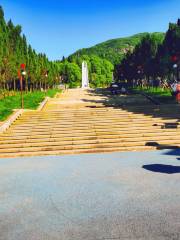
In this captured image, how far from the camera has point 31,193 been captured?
8625mm

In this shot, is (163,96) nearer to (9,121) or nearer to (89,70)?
(9,121)

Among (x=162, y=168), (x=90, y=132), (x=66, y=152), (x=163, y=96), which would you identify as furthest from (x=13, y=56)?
(x=162, y=168)

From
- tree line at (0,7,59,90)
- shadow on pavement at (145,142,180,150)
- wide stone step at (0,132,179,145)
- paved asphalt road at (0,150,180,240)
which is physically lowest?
paved asphalt road at (0,150,180,240)

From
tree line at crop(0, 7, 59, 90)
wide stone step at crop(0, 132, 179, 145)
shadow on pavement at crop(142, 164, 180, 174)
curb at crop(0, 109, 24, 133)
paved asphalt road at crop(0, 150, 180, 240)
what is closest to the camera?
paved asphalt road at crop(0, 150, 180, 240)

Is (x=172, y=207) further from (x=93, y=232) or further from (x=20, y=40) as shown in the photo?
(x=20, y=40)

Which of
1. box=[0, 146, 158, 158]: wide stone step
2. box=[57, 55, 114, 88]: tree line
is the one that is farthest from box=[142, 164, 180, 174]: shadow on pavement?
box=[57, 55, 114, 88]: tree line

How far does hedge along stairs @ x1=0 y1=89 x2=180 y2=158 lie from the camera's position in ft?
46.0

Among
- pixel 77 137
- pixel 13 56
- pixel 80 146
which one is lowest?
pixel 80 146

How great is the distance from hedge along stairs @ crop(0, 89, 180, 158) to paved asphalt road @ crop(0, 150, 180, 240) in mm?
1713

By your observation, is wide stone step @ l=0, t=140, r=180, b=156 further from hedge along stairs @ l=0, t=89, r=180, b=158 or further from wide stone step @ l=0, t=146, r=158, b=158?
wide stone step @ l=0, t=146, r=158, b=158

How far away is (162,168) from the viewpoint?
1055cm

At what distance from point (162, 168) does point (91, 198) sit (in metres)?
3.45

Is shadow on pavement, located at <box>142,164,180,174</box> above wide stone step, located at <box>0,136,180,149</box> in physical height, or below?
below

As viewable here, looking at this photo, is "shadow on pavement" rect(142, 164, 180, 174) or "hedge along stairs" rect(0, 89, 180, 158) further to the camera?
"hedge along stairs" rect(0, 89, 180, 158)
